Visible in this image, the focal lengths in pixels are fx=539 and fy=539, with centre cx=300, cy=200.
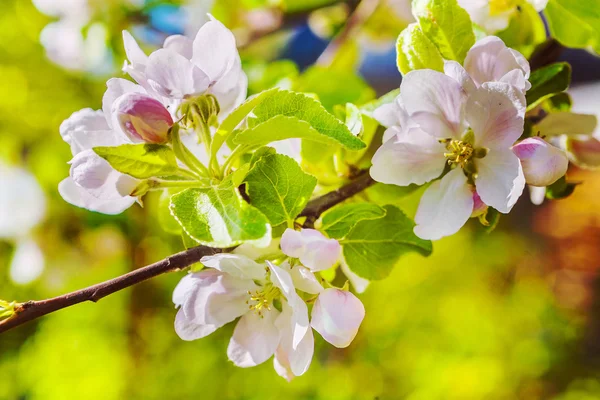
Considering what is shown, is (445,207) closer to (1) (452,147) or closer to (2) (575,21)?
(1) (452,147)

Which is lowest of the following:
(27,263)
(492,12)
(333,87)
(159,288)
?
(159,288)

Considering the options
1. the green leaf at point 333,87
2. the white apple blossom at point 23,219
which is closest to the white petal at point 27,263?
the white apple blossom at point 23,219

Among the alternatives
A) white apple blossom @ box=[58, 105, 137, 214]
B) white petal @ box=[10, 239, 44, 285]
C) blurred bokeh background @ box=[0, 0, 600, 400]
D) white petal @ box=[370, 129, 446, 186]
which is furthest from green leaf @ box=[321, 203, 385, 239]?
white petal @ box=[10, 239, 44, 285]

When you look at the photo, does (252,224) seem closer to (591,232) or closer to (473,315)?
(473,315)

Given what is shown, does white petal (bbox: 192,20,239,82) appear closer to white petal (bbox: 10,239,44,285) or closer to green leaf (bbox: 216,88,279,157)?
green leaf (bbox: 216,88,279,157)

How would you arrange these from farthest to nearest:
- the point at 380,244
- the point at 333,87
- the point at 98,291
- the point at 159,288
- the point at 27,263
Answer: the point at 159,288
the point at 27,263
the point at 333,87
the point at 380,244
the point at 98,291

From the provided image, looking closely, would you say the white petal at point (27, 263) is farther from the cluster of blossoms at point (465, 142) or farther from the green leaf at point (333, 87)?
the cluster of blossoms at point (465, 142)

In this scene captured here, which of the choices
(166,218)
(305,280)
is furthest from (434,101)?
(166,218)
